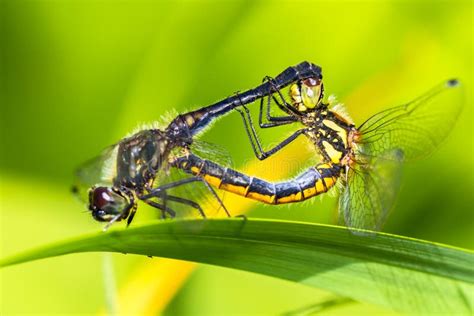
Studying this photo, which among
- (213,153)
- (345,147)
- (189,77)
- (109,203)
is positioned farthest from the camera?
(189,77)

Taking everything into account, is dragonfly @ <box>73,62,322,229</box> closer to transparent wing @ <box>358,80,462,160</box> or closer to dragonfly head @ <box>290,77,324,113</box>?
dragonfly head @ <box>290,77,324,113</box>

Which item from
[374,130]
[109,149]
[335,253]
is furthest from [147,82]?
[335,253]

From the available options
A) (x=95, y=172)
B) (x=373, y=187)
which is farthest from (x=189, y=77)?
(x=373, y=187)

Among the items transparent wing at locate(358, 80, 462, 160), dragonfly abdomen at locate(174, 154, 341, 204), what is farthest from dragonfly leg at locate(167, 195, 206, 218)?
transparent wing at locate(358, 80, 462, 160)

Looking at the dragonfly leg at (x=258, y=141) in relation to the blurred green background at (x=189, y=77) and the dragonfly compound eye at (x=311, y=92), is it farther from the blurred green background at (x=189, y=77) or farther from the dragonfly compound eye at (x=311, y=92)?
the blurred green background at (x=189, y=77)

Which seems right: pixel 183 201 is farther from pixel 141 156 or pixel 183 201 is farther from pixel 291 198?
pixel 291 198
